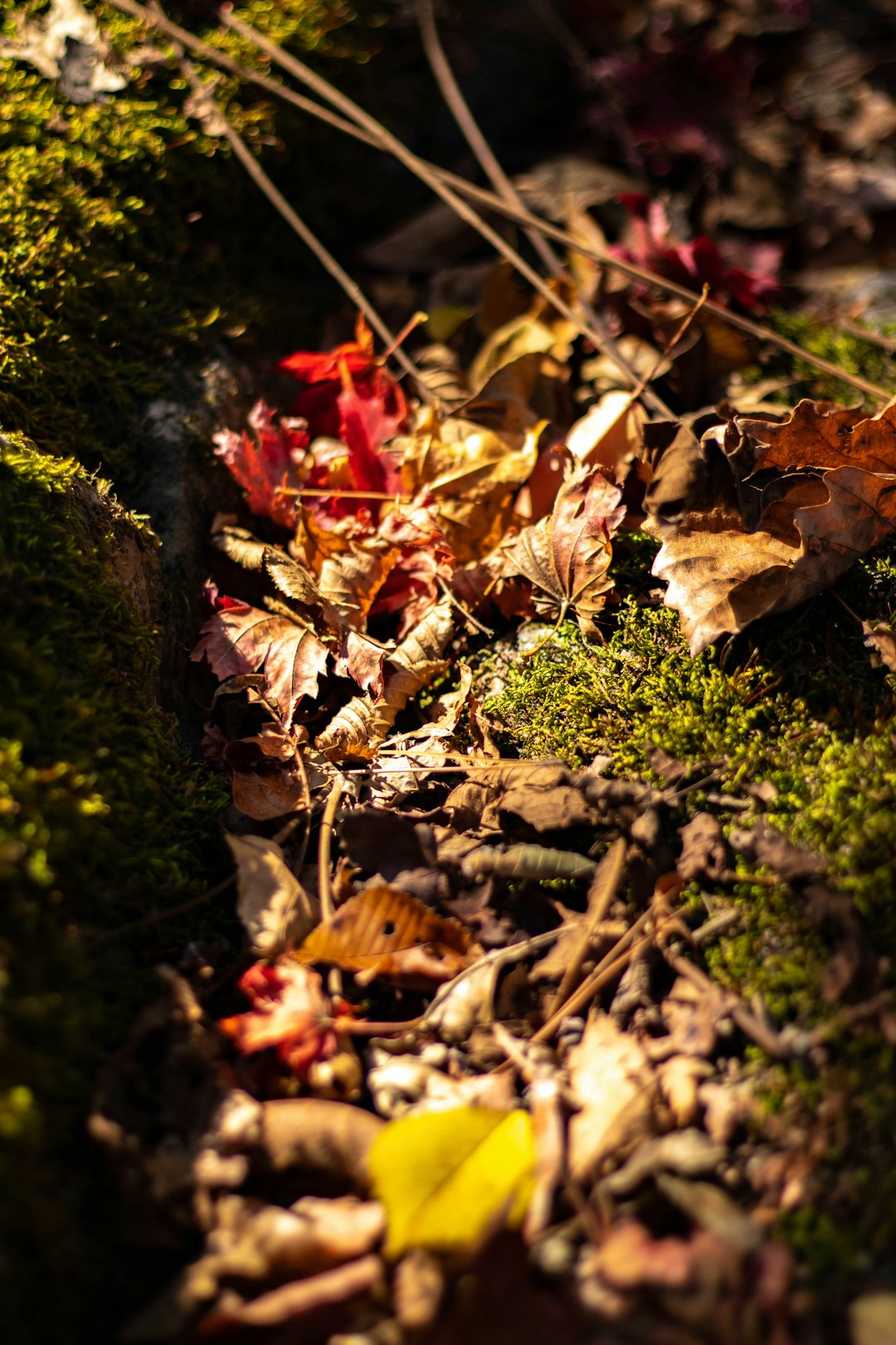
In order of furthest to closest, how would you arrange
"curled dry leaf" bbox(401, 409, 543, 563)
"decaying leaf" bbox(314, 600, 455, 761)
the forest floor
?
"curled dry leaf" bbox(401, 409, 543, 563)
"decaying leaf" bbox(314, 600, 455, 761)
the forest floor

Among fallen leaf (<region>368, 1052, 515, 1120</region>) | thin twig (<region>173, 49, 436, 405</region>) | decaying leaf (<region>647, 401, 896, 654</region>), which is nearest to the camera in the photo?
fallen leaf (<region>368, 1052, 515, 1120</region>)

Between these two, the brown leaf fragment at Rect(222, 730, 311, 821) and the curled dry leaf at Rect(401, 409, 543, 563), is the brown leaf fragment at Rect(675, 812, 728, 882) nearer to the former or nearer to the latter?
the brown leaf fragment at Rect(222, 730, 311, 821)

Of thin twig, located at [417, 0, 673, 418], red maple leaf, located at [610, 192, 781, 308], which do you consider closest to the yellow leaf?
thin twig, located at [417, 0, 673, 418]

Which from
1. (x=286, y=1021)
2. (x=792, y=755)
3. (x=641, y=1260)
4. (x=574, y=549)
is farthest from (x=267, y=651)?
(x=641, y=1260)

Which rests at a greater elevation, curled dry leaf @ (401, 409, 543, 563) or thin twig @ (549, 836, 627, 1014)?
curled dry leaf @ (401, 409, 543, 563)

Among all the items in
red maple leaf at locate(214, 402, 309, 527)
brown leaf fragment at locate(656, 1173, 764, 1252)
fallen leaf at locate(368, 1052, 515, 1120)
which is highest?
red maple leaf at locate(214, 402, 309, 527)

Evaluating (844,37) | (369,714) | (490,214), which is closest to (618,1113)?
(369,714)

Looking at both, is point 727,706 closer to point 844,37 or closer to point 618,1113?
point 618,1113
